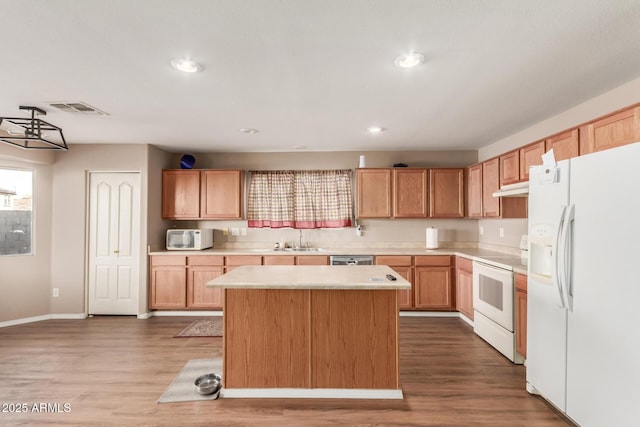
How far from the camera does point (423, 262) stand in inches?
178

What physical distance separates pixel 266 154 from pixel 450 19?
A: 3834mm

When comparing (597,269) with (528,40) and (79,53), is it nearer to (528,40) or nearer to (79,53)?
(528,40)

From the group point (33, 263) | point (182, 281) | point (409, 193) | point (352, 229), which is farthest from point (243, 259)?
point (33, 263)

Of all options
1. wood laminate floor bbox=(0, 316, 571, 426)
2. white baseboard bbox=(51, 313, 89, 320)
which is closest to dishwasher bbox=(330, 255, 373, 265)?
wood laminate floor bbox=(0, 316, 571, 426)

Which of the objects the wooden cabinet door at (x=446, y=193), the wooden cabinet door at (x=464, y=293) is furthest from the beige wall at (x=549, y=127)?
the wooden cabinet door at (x=464, y=293)

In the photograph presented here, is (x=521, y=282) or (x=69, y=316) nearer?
(x=521, y=282)

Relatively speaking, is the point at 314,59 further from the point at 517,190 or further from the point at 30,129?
the point at 30,129

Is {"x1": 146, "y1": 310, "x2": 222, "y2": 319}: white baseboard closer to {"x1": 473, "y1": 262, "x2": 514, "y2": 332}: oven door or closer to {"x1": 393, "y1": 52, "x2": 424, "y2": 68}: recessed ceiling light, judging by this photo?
{"x1": 473, "y1": 262, "x2": 514, "y2": 332}: oven door

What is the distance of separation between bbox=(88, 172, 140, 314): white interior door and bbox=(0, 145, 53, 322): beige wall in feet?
1.78

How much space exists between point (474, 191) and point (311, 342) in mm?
3346

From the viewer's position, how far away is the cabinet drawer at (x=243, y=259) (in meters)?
4.60

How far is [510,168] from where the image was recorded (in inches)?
142

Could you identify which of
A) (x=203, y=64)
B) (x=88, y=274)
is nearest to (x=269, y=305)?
(x=203, y=64)

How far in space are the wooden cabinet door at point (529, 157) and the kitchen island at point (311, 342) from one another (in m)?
1.91
